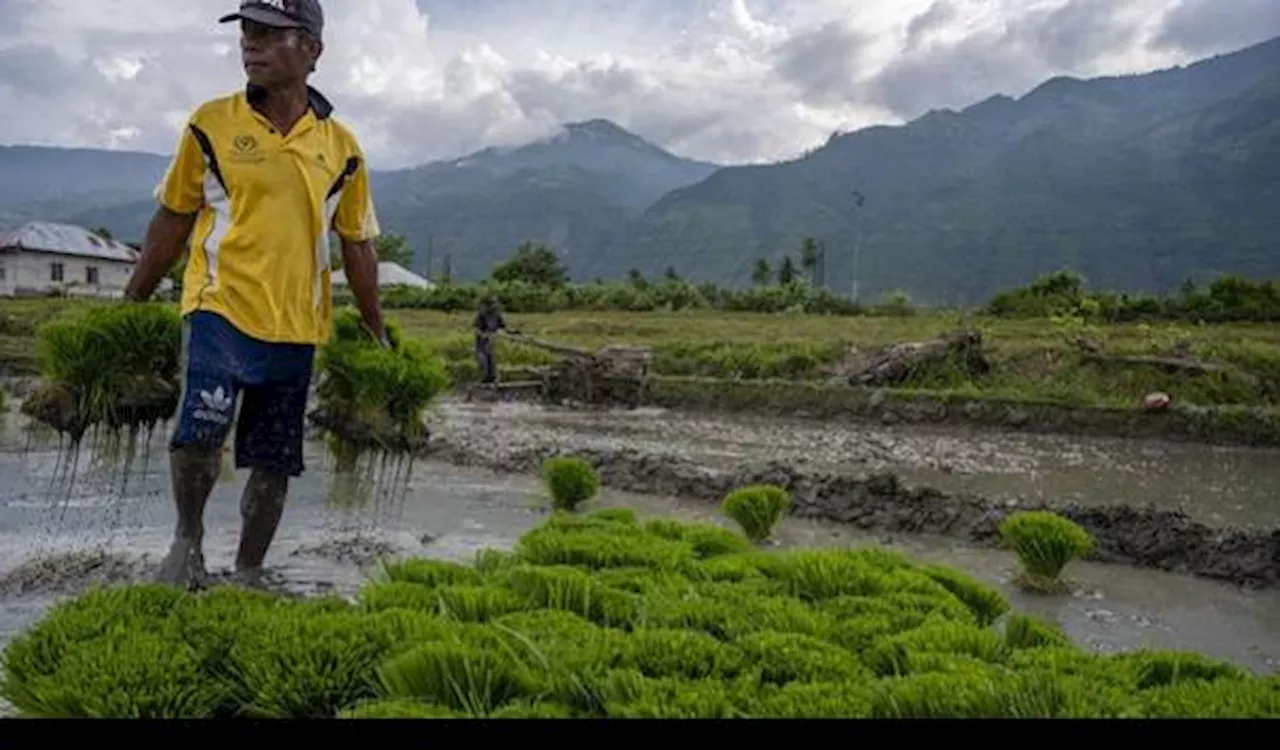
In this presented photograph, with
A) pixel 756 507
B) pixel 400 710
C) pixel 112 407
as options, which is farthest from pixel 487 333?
pixel 400 710

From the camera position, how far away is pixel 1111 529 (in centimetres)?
895

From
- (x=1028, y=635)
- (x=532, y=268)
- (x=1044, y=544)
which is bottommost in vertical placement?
(x=1044, y=544)

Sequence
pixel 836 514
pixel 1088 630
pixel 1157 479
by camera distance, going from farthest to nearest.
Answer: pixel 1157 479, pixel 836 514, pixel 1088 630

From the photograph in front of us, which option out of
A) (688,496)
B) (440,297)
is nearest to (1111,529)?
(688,496)

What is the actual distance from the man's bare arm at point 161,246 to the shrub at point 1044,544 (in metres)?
5.51

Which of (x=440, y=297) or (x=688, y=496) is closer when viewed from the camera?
(x=688, y=496)

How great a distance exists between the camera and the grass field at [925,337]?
1981 cm

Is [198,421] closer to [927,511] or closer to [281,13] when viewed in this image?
[281,13]

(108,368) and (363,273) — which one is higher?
(363,273)

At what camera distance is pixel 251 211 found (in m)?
3.76

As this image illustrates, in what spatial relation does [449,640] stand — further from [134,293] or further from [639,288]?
[639,288]

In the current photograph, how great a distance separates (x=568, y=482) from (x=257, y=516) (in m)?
5.05

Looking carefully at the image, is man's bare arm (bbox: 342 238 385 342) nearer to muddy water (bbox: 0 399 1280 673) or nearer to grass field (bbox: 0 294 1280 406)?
muddy water (bbox: 0 399 1280 673)

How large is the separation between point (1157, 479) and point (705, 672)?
1255cm
